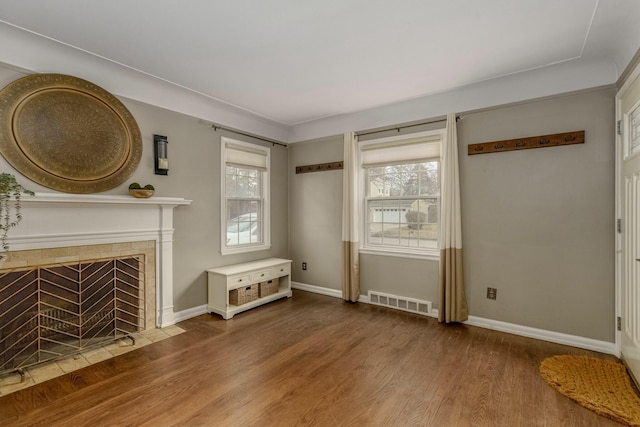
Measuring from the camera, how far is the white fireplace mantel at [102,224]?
2500 millimetres

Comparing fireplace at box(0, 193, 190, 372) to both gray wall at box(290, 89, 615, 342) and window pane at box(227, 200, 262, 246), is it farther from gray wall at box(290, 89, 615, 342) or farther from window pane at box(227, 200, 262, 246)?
gray wall at box(290, 89, 615, 342)

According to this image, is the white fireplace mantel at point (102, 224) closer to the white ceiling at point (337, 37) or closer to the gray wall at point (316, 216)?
the white ceiling at point (337, 37)

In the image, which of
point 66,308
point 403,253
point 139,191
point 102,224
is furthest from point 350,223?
point 66,308

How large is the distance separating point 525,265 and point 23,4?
4.68 metres

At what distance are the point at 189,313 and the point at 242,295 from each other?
25.5 inches

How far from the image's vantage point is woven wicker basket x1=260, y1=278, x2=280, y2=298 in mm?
4113

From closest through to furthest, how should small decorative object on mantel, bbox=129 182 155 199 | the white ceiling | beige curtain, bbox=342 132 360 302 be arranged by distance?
the white ceiling
small decorative object on mantel, bbox=129 182 155 199
beige curtain, bbox=342 132 360 302

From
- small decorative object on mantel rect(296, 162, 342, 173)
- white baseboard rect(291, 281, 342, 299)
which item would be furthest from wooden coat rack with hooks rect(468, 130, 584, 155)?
white baseboard rect(291, 281, 342, 299)

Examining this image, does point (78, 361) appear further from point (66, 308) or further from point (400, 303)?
point (400, 303)

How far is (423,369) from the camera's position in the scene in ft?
8.23

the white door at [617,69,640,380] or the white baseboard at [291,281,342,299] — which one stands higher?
the white door at [617,69,640,380]

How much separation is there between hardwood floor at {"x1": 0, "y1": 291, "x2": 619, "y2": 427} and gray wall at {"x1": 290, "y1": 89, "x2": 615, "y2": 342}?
15.0 inches

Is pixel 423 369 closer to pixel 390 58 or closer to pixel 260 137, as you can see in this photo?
pixel 390 58

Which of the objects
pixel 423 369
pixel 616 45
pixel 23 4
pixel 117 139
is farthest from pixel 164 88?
pixel 616 45
